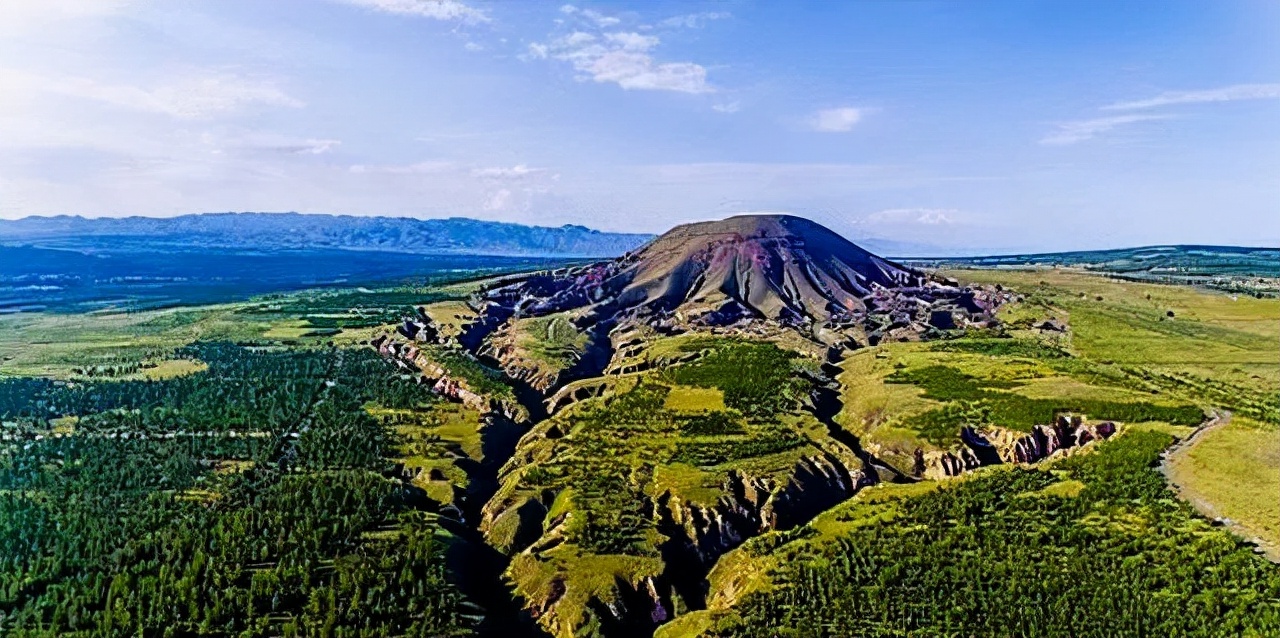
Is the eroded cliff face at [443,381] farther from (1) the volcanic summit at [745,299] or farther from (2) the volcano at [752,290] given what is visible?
(2) the volcano at [752,290]

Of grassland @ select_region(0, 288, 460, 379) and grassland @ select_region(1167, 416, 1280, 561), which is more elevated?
grassland @ select_region(0, 288, 460, 379)

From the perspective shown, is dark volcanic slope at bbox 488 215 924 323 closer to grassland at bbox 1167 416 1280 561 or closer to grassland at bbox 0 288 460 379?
grassland at bbox 0 288 460 379

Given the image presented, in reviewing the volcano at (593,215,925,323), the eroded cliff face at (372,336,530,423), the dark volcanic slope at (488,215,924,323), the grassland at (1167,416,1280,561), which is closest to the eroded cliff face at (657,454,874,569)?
the grassland at (1167,416,1280,561)

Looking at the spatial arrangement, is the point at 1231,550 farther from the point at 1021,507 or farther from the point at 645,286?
the point at 645,286

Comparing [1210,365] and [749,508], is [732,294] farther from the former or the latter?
[749,508]

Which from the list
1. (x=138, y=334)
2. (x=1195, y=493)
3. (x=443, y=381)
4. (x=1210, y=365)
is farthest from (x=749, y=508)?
(x=138, y=334)
